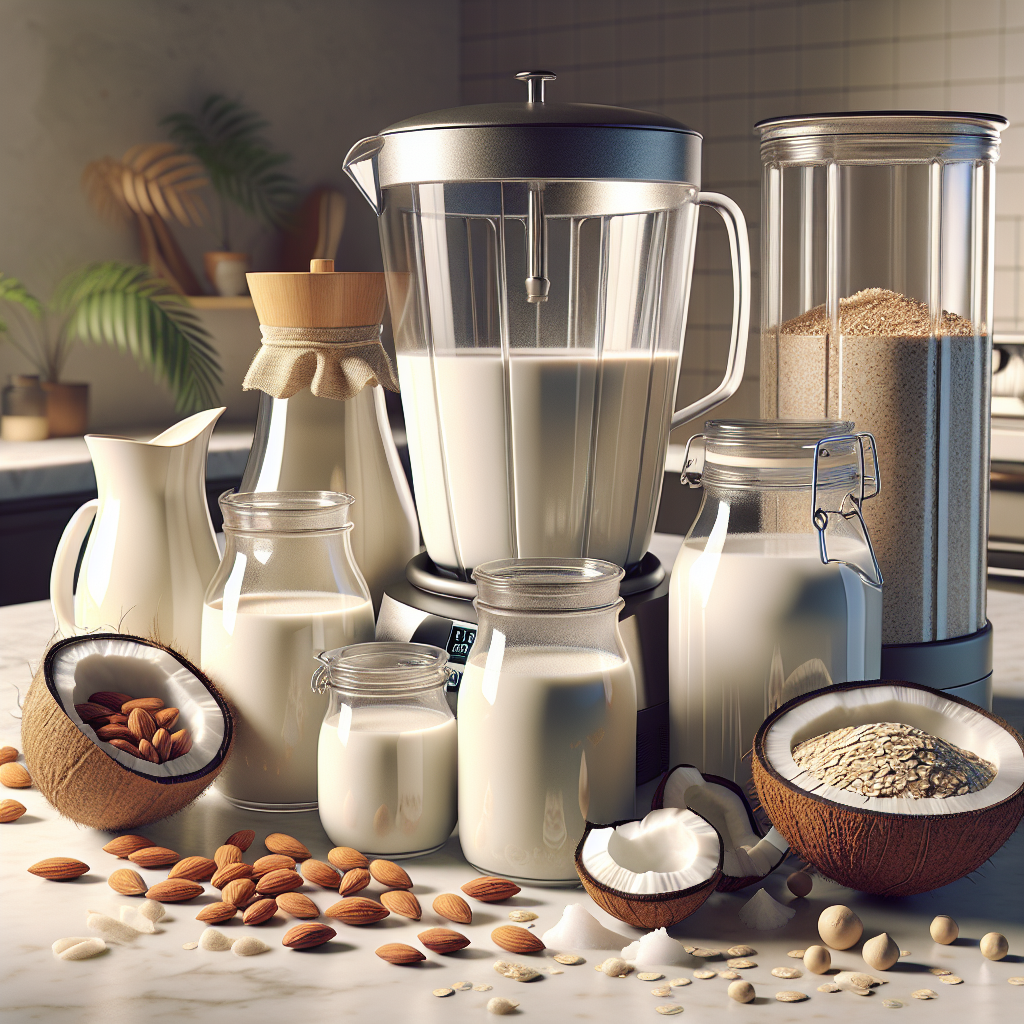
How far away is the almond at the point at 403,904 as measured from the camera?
0.59 metres

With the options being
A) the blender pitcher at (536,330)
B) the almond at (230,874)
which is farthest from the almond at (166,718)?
the blender pitcher at (536,330)

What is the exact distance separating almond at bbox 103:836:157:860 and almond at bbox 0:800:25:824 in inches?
3.5

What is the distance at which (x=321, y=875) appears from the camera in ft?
2.04

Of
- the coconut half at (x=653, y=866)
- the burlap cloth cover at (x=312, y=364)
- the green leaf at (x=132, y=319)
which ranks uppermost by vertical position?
the green leaf at (x=132, y=319)

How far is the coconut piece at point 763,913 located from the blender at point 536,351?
0.54 feet

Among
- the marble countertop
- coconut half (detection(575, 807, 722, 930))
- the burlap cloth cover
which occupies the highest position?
the burlap cloth cover

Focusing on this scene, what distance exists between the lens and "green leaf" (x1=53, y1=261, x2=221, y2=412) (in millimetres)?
2623

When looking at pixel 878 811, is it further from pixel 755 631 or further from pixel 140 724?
pixel 140 724

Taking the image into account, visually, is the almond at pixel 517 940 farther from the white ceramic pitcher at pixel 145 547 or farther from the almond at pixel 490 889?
the white ceramic pitcher at pixel 145 547

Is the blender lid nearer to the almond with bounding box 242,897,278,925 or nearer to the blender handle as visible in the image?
the blender handle

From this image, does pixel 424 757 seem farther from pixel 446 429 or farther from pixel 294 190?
pixel 294 190

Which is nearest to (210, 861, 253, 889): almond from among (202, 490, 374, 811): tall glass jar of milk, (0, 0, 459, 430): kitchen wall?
(202, 490, 374, 811): tall glass jar of milk

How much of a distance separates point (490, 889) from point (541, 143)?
0.41 metres

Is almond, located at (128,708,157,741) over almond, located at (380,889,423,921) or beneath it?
over
